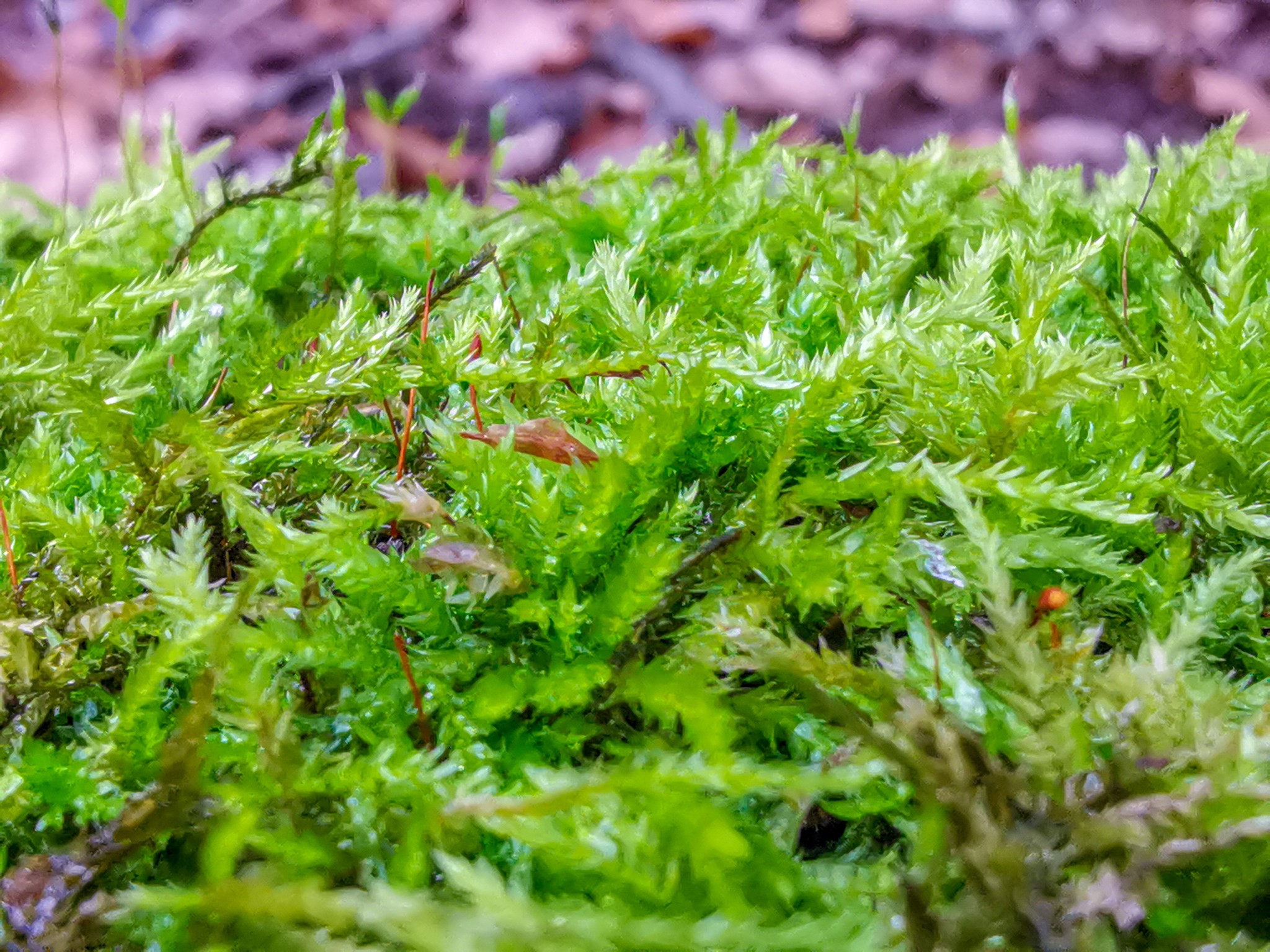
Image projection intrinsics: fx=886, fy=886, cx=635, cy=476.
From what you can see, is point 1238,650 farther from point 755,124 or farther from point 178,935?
point 755,124

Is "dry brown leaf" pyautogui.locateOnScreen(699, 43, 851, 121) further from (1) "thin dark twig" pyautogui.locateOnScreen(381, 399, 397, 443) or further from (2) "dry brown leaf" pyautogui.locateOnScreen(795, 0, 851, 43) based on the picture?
(1) "thin dark twig" pyautogui.locateOnScreen(381, 399, 397, 443)

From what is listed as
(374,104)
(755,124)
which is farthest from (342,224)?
(755,124)

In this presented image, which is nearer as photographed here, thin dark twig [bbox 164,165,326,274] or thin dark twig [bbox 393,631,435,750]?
thin dark twig [bbox 393,631,435,750]

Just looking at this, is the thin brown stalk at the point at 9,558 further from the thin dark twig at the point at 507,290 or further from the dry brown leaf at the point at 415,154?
the dry brown leaf at the point at 415,154

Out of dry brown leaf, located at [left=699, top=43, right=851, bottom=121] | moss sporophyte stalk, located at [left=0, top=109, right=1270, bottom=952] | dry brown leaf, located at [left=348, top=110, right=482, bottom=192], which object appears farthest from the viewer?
dry brown leaf, located at [left=699, top=43, right=851, bottom=121]

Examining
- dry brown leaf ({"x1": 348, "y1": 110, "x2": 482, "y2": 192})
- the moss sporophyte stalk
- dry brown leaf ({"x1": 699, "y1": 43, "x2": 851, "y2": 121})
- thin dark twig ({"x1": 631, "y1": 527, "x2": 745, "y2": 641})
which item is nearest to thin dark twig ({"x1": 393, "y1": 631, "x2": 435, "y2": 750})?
the moss sporophyte stalk

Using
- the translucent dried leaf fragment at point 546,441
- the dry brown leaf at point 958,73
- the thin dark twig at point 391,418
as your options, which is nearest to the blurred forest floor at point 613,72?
the dry brown leaf at point 958,73
